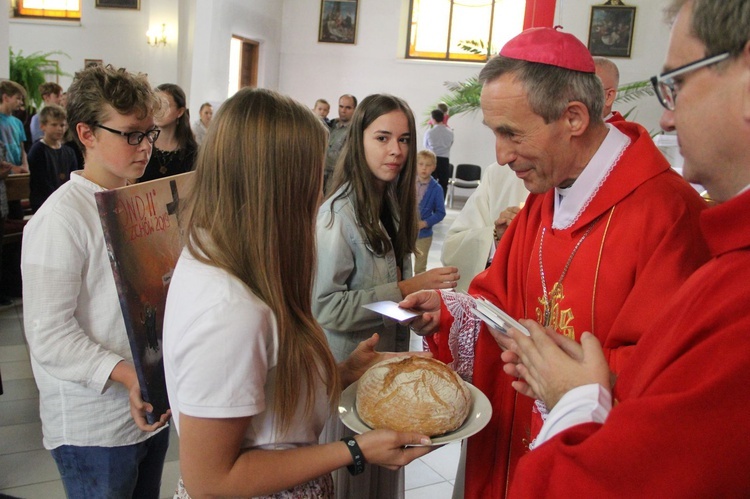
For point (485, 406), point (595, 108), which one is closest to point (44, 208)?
point (485, 406)

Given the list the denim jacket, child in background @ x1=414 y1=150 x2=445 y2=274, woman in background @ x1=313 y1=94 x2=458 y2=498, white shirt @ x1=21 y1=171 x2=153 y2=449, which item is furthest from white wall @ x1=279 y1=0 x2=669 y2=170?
white shirt @ x1=21 y1=171 x2=153 y2=449

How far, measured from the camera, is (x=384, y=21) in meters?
15.5

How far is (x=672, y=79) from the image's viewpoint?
1.10 meters

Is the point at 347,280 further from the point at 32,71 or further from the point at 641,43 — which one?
the point at 641,43

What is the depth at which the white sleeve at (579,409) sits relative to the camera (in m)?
1.12

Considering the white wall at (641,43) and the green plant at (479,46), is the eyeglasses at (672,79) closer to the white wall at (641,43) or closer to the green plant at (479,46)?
the white wall at (641,43)

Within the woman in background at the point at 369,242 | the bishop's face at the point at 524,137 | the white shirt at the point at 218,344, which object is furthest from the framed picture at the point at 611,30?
the white shirt at the point at 218,344

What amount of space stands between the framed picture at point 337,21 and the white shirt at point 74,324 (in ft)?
48.0

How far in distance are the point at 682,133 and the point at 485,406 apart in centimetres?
91

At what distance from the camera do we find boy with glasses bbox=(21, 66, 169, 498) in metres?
1.75

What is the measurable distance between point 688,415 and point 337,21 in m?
15.8

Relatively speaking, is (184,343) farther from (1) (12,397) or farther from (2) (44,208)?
(1) (12,397)

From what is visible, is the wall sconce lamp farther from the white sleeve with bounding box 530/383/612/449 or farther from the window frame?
the white sleeve with bounding box 530/383/612/449

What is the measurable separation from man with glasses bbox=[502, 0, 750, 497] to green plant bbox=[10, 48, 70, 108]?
14.3 m
